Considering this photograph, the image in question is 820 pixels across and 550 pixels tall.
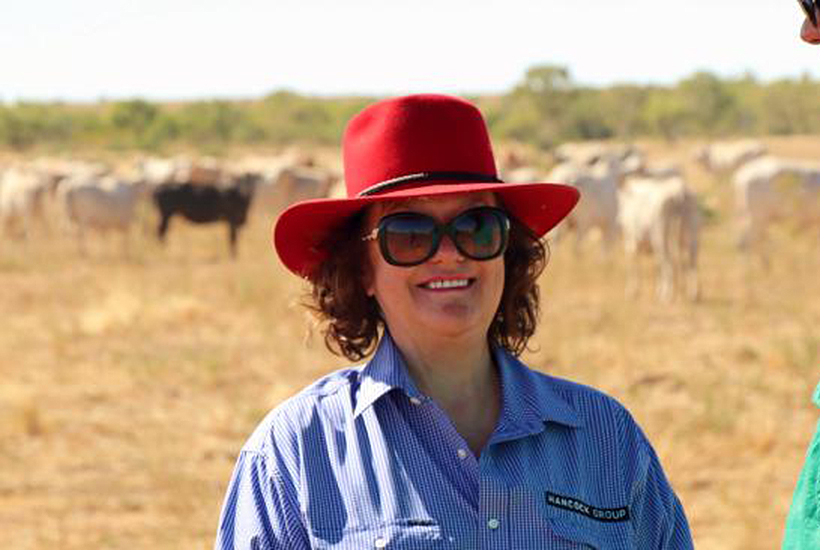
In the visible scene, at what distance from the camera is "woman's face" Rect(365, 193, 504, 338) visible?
2.61 meters

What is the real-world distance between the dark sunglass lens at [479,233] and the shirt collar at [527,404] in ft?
0.85

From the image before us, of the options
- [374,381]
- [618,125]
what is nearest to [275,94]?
[618,125]

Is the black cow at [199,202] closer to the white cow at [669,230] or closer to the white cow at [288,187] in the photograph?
the white cow at [288,187]

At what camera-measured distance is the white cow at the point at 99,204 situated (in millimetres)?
24328

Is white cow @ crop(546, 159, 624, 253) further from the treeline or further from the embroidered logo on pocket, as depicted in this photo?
the treeline

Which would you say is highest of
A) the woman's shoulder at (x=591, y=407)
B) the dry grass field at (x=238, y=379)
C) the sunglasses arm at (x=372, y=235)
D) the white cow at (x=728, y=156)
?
the white cow at (x=728, y=156)

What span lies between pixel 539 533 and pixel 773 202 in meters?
17.5

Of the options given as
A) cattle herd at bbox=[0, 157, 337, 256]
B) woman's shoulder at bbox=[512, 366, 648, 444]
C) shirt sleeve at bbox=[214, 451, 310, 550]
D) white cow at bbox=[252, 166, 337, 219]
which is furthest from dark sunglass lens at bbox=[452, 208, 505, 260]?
white cow at bbox=[252, 166, 337, 219]

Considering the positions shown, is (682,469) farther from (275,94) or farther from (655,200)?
(275,94)

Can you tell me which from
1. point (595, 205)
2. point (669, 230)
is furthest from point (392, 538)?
point (595, 205)

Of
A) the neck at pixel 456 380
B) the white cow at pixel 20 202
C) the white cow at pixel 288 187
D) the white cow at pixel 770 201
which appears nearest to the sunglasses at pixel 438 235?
the neck at pixel 456 380

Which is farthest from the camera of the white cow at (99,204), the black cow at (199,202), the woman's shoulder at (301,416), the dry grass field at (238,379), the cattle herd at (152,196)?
the black cow at (199,202)

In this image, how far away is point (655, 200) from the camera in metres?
16.9

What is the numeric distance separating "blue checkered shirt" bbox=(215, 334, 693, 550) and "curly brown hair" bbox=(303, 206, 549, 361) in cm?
23
